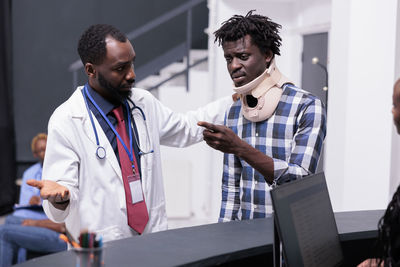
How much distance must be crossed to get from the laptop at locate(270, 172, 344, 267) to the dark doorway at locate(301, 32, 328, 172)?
3024 millimetres

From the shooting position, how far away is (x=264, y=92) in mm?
1970

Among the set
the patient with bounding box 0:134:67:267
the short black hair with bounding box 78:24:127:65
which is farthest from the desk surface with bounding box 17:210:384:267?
the patient with bounding box 0:134:67:267

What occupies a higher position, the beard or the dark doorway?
the dark doorway

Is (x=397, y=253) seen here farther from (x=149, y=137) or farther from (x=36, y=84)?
(x=36, y=84)

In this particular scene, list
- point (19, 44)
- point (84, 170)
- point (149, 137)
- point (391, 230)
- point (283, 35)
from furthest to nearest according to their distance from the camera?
point (19, 44) < point (283, 35) < point (149, 137) < point (84, 170) < point (391, 230)

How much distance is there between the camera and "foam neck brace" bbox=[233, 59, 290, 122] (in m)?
1.94

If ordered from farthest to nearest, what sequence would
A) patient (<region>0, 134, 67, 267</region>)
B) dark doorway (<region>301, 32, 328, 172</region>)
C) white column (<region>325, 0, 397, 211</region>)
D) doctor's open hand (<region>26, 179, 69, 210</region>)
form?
dark doorway (<region>301, 32, 328, 172</region>) → patient (<region>0, 134, 67, 267</region>) → white column (<region>325, 0, 397, 211</region>) → doctor's open hand (<region>26, 179, 69, 210</region>)

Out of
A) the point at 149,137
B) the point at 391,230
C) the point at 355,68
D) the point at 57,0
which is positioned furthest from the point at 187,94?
the point at 391,230

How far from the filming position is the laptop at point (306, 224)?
1.27 m

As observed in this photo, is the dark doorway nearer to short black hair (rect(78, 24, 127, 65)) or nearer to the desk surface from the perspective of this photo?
short black hair (rect(78, 24, 127, 65))

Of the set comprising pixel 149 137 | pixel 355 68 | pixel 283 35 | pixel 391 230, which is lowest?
pixel 391 230

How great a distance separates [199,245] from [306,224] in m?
0.30

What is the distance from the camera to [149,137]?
85.1 inches

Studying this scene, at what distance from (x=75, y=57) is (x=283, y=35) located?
10.8 feet
